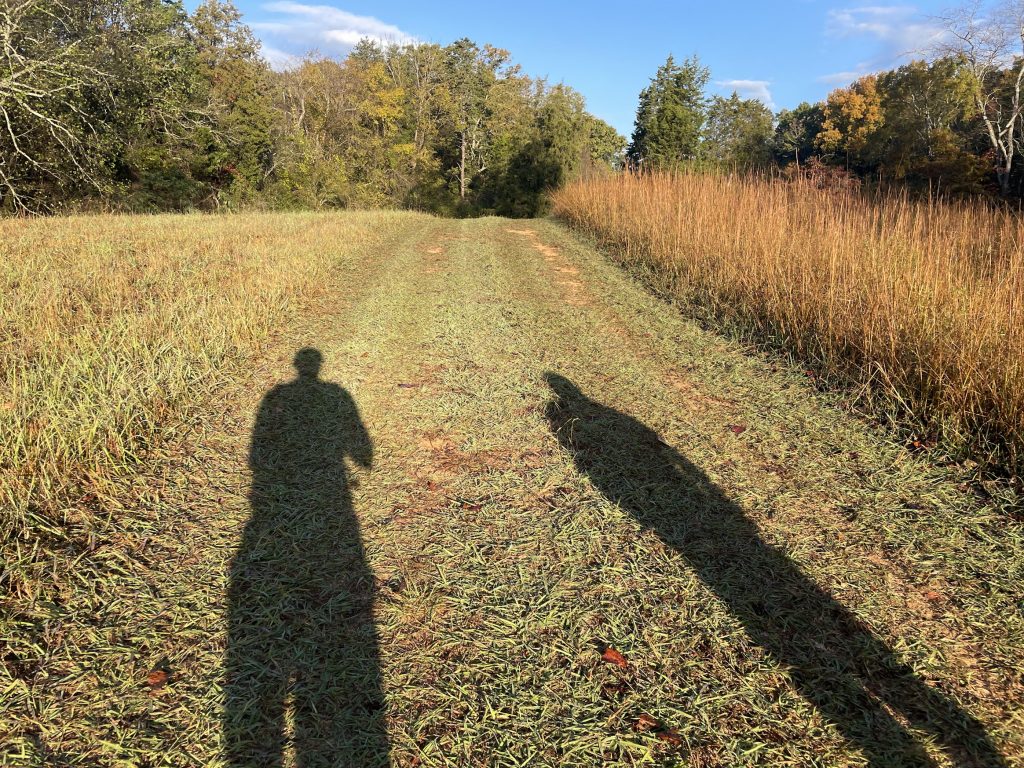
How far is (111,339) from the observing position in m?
4.29

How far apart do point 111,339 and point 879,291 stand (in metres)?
6.81

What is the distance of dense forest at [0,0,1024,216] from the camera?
13.8m

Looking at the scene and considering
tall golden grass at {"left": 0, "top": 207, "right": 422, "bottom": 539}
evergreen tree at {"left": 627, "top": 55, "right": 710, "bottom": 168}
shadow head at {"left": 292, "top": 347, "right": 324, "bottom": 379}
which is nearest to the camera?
tall golden grass at {"left": 0, "top": 207, "right": 422, "bottom": 539}

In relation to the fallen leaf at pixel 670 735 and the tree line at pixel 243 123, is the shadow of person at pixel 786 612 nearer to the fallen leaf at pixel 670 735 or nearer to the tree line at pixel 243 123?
the fallen leaf at pixel 670 735

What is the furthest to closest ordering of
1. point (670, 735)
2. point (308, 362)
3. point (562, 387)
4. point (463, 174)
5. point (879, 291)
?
point (463, 174) < point (308, 362) < point (879, 291) < point (562, 387) < point (670, 735)

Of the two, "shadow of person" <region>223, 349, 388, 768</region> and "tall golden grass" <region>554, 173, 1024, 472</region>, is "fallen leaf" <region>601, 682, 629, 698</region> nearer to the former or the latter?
"shadow of person" <region>223, 349, 388, 768</region>

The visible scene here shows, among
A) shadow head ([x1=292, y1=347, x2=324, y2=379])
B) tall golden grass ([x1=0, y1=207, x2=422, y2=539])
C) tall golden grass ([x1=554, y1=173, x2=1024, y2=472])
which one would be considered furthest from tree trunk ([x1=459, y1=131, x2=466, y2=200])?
shadow head ([x1=292, y1=347, x2=324, y2=379])

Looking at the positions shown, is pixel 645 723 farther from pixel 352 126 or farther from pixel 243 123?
pixel 352 126

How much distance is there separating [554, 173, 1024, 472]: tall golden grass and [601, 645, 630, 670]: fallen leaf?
2.87 meters

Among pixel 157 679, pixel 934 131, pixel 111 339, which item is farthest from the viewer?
pixel 934 131

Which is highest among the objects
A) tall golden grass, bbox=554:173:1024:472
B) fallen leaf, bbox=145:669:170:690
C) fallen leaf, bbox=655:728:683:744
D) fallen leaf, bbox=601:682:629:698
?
tall golden grass, bbox=554:173:1024:472

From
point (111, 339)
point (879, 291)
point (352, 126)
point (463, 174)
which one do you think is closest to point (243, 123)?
point (352, 126)

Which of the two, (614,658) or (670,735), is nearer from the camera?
(670,735)

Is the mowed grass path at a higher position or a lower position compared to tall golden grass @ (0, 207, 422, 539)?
lower
